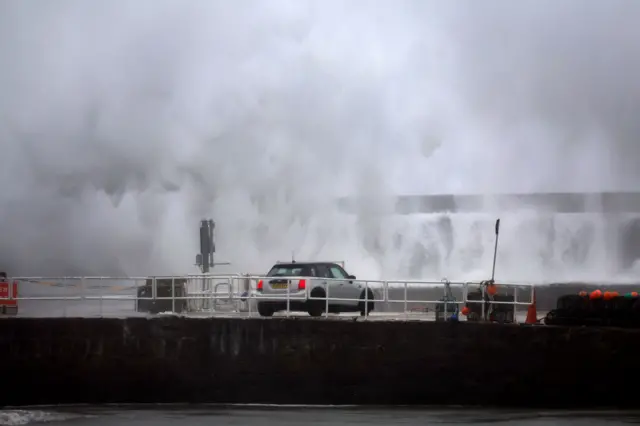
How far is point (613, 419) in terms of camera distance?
60.4 feet

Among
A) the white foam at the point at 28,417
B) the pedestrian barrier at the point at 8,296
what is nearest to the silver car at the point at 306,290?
the white foam at the point at 28,417

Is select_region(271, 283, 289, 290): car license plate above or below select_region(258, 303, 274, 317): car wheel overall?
above

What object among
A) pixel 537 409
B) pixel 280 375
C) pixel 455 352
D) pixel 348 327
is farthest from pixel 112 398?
pixel 537 409

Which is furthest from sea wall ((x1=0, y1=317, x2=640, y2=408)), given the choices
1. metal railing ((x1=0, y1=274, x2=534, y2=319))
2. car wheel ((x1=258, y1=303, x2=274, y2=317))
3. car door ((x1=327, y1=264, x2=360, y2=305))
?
car door ((x1=327, y1=264, x2=360, y2=305))

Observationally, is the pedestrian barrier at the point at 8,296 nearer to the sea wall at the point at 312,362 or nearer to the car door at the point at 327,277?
the sea wall at the point at 312,362

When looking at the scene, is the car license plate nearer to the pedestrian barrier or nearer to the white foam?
the white foam

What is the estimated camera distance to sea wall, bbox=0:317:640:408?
19172 millimetres

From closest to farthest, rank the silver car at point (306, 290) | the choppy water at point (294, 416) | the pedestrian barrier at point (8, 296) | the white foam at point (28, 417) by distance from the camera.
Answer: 1. the choppy water at point (294, 416)
2. the white foam at point (28, 417)
3. the silver car at point (306, 290)
4. the pedestrian barrier at point (8, 296)

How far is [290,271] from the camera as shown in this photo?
2184 centimetres

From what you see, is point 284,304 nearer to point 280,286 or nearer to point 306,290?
point 280,286

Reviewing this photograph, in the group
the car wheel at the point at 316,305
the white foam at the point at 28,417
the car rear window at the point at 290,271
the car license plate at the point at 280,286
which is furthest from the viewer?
the car rear window at the point at 290,271

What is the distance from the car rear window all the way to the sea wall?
78.0 inches

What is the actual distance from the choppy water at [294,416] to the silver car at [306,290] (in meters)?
2.60

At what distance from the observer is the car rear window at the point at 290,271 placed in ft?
71.3
